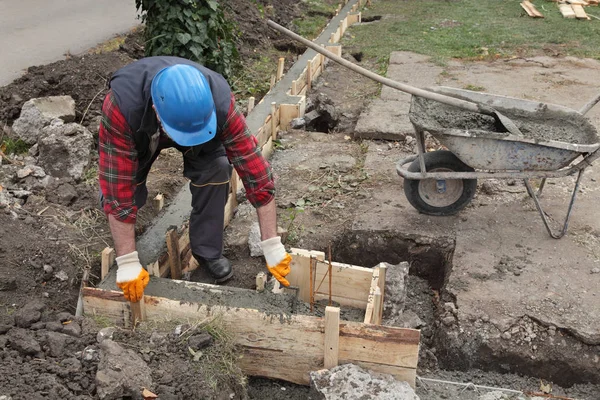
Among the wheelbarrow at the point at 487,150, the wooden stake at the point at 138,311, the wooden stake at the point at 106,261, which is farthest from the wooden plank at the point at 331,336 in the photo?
the wheelbarrow at the point at 487,150

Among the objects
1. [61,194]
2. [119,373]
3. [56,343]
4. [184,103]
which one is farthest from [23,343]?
[61,194]

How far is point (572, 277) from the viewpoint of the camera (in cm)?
394

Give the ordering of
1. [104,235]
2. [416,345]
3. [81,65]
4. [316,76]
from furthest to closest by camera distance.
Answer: [316,76], [81,65], [104,235], [416,345]

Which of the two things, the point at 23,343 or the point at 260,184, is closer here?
the point at 23,343

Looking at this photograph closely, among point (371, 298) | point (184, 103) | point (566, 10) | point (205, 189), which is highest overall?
point (184, 103)

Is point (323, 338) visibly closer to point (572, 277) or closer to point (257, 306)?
point (257, 306)

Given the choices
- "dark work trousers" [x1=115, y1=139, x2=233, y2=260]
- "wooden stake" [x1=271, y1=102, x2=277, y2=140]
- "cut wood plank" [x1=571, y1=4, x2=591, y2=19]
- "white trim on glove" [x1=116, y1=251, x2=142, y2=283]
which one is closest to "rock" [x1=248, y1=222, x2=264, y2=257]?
"dark work trousers" [x1=115, y1=139, x2=233, y2=260]

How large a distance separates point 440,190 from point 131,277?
2.45 meters

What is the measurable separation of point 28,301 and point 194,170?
123cm

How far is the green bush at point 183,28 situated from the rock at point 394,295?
386 centimetres

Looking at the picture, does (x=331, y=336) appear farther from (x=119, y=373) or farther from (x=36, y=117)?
(x=36, y=117)

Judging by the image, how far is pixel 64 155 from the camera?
196 inches

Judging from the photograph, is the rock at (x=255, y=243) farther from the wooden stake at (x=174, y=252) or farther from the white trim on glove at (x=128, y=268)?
the white trim on glove at (x=128, y=268)

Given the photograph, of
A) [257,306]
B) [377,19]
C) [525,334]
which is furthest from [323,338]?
[377,19]
